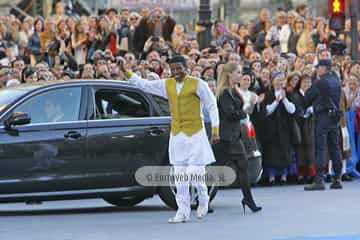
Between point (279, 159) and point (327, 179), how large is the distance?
1.03m

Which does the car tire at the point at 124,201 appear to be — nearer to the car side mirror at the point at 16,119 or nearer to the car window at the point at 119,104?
the car window at the point at 119,104

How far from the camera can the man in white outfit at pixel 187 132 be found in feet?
49.0

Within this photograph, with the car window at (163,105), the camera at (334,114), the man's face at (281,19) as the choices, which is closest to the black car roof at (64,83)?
the car window at (163,105)

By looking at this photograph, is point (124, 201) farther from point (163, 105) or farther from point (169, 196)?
point (163, 105)

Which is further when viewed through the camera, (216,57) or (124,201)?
(216,57)

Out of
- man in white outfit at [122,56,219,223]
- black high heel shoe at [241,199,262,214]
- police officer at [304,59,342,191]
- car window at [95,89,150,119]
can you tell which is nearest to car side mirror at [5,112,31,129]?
car window at [95,89,150,119]

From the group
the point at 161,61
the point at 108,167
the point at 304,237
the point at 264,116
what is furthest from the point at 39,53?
the point at 304,237

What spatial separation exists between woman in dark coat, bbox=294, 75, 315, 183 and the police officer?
1.45 metres

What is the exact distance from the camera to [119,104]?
16.1 m

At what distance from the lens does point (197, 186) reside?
15.1 meters

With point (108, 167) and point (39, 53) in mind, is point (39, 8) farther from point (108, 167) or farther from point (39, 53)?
point (108, 167)

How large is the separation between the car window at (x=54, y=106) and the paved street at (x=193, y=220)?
1.18m

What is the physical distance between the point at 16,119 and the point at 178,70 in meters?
1.98

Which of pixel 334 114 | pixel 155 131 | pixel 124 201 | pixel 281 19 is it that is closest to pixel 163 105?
pixel 155 131
